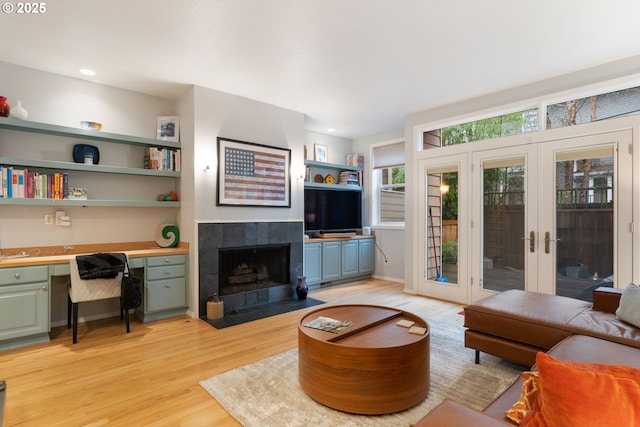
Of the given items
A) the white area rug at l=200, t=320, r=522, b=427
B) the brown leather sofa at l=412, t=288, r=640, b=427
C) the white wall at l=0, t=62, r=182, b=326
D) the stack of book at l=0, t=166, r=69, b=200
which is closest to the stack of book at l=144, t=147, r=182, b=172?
the white wall at l=0, t=62, r=182, b=326

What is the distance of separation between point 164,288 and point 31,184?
66.0 inches

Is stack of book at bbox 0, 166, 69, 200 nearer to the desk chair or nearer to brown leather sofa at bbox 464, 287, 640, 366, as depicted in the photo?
the desk chair

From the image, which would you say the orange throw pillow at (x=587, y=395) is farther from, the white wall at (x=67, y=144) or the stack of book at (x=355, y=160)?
the stack of book at (x=355, y=160)

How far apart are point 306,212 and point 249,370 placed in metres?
3.18

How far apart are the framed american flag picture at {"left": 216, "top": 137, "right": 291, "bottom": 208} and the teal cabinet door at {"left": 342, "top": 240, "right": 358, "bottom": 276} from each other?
153 centimetres

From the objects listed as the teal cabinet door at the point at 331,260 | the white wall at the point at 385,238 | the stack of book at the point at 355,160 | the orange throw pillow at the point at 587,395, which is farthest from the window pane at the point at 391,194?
the orange throw pillow at the point at 587,395

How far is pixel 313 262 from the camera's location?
5.30 m

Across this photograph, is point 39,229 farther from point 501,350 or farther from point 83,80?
point 501,350

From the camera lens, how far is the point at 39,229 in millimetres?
3506

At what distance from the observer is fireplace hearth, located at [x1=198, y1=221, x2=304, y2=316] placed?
12.9 ft

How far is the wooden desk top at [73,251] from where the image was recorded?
3055 millimetres

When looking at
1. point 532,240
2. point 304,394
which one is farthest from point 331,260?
point 304,394

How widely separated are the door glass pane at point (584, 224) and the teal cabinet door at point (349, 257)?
3.03 m

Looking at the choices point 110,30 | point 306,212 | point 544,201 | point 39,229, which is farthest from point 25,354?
point 544,201
